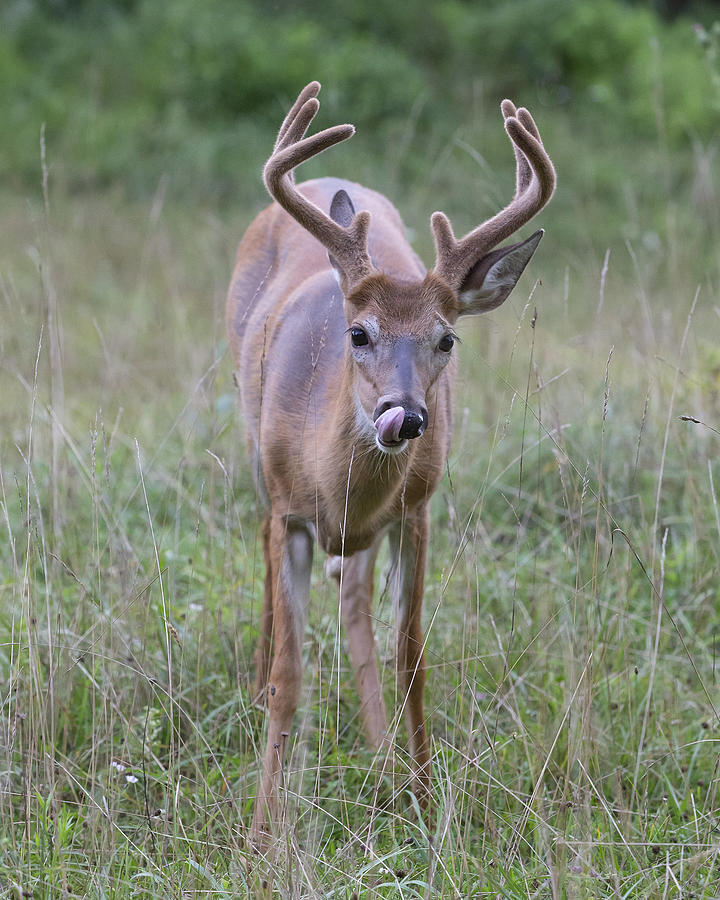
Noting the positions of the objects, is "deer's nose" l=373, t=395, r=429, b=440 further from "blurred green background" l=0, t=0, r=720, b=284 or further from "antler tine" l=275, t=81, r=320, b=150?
"blurred green background" l=0, t=0, r=720, b=284

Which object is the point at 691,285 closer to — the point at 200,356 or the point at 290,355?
the point at 200,356

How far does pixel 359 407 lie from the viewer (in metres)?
3.19

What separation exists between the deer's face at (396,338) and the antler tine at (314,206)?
11 cm

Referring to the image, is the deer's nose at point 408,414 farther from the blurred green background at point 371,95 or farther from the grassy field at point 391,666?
the blurred green background at point 371,95

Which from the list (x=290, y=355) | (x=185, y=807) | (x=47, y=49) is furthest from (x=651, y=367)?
(x=47, y=49)

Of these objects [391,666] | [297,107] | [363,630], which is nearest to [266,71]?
[297,107]

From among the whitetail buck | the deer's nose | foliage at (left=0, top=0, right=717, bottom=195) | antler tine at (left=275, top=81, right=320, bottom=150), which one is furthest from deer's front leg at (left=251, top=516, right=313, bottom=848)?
foliage at (left=0, top=0, right=717, bottom=195)

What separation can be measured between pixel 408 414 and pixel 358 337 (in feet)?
1.27

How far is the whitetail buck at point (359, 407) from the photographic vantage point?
305cm

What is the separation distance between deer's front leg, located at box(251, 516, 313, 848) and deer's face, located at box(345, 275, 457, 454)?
0.51 metres

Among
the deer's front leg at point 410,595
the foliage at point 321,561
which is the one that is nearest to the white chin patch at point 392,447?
the foliage at point 321,561

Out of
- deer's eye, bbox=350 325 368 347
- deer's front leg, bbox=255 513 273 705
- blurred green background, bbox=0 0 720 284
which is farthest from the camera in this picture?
blurred green background, bbox=0 0 720 284

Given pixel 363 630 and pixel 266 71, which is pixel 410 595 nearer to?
pixel 363 630

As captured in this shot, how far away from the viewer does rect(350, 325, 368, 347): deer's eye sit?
309 centimetres
